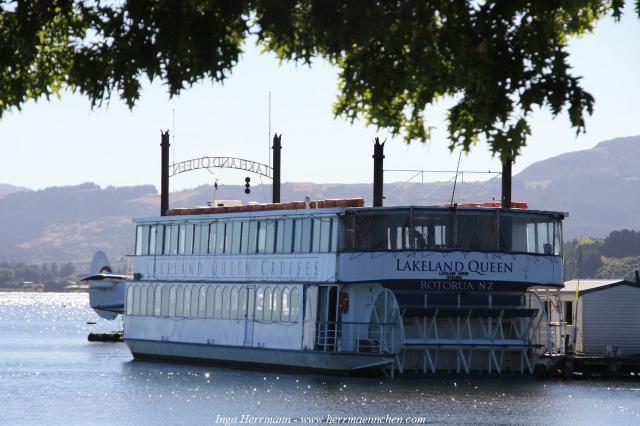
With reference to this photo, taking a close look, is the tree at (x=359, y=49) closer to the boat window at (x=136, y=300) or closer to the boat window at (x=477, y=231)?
the boat window at (x=477, y=231)

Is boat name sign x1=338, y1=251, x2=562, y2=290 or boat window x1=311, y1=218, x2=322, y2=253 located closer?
boat name sign x1=338, y1=251, x2=562, y2=290

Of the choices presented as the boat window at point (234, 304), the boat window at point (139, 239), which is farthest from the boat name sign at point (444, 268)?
the boat window at point (139, 239)

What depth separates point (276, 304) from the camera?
5216 cm

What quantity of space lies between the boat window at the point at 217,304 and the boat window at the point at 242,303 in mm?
1427

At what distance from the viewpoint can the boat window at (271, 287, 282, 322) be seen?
5191 centimetres

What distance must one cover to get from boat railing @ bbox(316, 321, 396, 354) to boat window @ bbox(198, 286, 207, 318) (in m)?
8.00

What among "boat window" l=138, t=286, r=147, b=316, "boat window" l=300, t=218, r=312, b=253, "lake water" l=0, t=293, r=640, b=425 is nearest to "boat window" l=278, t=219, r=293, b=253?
"boat window" l=300, t=218, r=312, b=253

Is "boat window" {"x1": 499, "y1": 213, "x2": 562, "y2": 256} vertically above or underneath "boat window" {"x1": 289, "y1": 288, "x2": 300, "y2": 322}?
above

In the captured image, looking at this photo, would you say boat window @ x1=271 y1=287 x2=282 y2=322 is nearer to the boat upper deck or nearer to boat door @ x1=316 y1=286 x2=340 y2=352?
the boat upper deck

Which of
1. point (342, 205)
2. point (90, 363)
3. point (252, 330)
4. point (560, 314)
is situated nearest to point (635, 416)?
point (560, 314)

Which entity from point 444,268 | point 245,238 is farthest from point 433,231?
point 245,238

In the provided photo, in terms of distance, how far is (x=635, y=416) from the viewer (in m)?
42.3

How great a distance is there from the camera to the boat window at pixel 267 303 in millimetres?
52469

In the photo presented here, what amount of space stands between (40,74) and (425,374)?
31.1 m
